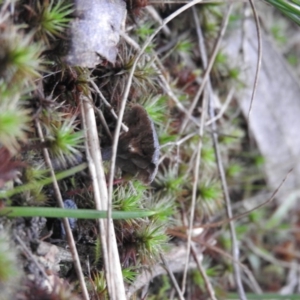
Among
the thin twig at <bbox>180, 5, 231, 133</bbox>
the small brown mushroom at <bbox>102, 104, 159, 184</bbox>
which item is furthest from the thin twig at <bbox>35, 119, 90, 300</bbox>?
the thin twig at <bbox>180, 5, 231, 133</bbox>

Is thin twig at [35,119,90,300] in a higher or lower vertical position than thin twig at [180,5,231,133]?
lower

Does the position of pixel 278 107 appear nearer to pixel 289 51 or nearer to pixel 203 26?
pixel 289 51

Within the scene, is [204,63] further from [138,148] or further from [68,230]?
[68,230]

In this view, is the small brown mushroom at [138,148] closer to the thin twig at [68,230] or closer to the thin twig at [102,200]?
the thin twig at [102,200]

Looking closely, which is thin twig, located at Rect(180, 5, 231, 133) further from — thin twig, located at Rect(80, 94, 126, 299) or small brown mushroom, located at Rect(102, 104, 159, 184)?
thin twig, located at Rect(80, 94, 126, 299)

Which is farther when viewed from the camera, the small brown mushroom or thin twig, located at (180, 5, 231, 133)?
thin twig, located at (180, 5, 231, 133)

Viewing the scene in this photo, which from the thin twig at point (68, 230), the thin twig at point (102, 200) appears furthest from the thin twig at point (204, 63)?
the thin twig at point (68, 230)

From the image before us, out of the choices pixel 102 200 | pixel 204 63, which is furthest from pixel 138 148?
pixel 204 63

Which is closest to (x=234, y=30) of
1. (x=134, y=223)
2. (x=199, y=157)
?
(x=199, y=157)

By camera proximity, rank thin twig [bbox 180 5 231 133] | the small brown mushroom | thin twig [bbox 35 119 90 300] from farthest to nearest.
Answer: thin twig [bbox 180 5 231 133] < the small brown mushroom < thin twig [bbox 35 119 90 300]
